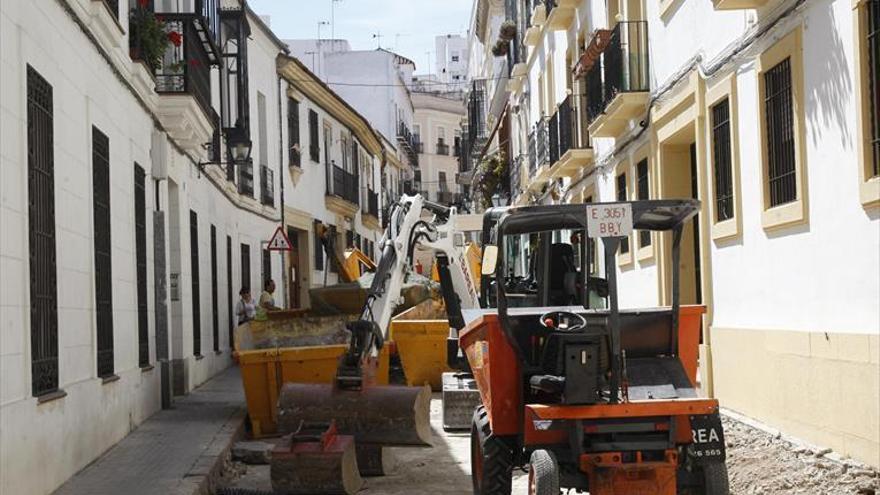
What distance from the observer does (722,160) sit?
39.5 feet

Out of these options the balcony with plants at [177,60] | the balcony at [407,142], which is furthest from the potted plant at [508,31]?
the balcony at [407,142]

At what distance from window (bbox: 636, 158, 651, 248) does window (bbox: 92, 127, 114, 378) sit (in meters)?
7.19

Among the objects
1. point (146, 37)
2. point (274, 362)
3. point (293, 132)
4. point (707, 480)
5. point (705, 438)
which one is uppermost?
point (293, 132)

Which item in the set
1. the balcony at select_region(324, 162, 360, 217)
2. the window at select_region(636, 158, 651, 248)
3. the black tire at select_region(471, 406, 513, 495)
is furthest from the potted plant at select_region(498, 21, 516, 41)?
the black tire at select_region(471, 406, 513, 495)

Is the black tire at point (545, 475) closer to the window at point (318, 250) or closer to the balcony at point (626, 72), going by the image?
the balcony at point (626, 72)

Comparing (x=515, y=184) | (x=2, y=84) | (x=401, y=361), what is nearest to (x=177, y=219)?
(x=401, y=361)

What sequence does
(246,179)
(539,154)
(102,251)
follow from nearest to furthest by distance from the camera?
(102,251) < (246,179) < (539,154)

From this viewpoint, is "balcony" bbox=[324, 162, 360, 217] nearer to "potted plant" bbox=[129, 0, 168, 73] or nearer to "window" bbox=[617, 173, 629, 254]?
"window" bbox=[617, 173, 629, 254]

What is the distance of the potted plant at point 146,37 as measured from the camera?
12562 mm

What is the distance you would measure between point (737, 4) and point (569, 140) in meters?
10.5

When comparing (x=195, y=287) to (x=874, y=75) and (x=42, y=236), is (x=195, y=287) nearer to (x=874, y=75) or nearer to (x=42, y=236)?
(x=42, y=236)

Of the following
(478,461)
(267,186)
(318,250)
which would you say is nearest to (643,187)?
(478,461)

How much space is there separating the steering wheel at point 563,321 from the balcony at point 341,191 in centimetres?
2668

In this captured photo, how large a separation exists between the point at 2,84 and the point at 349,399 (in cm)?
397
